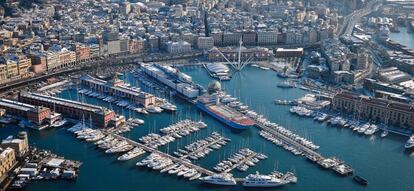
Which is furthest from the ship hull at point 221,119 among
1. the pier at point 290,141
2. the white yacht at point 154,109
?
the white yacht at point 154,109

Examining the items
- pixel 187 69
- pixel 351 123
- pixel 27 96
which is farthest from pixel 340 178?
pixel 187 69

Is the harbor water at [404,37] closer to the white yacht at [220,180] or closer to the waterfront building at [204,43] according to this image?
the waterfront building at [204,43]

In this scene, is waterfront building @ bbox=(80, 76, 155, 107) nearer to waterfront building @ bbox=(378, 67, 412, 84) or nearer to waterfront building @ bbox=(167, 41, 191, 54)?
waterfront building @ bbox=(167, 41, 191, 54)

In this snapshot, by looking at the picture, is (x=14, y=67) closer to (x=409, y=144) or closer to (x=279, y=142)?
(x=279, y=142)

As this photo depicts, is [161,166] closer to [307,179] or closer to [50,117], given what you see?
[307,179]

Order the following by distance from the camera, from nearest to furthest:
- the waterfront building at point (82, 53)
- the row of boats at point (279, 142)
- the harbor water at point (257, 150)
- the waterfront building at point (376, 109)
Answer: the harbor water at point (257, 150)
the row of boats at point (279, 142)
the waterfront building at point (376, 109)
the waterfront building at point (82, 53)
